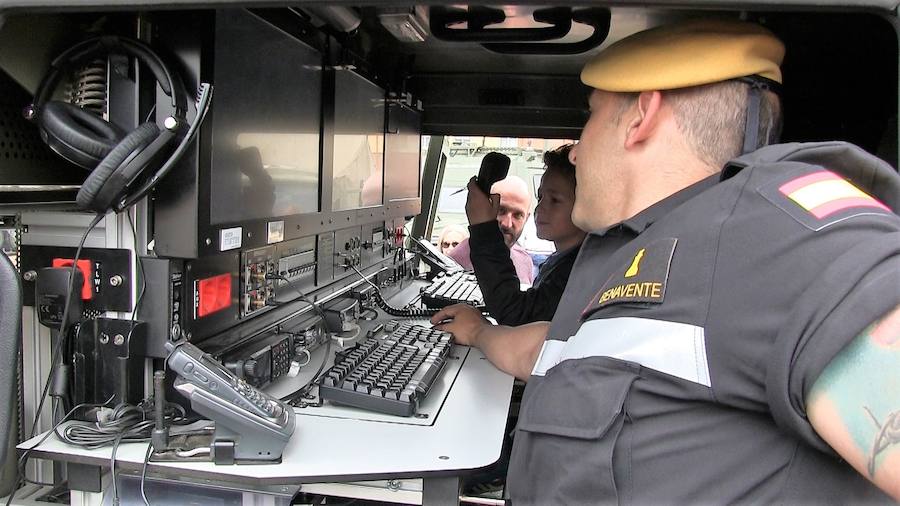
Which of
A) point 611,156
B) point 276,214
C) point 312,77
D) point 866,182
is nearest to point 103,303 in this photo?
point 276,214

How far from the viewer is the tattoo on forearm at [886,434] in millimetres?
577

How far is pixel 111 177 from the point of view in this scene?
98cm

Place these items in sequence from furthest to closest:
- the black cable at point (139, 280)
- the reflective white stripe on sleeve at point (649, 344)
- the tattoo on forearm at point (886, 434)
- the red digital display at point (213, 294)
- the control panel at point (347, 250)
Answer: the control panel at point (347, 250), the red digital display at point (213, 294), the black cable at point (139, 280), the reflective white stripe on sleeve at point (649, 344), the tattoo on forearm at point (886, 434)

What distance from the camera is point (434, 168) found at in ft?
13.7

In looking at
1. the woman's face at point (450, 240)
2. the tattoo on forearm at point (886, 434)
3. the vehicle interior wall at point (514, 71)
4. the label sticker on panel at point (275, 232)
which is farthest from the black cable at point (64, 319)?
the woman's face at point (450, 240)

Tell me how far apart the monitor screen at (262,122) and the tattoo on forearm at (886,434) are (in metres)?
1.09

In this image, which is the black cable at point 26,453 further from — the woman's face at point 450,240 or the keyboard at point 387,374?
the woman's face at point 450,240

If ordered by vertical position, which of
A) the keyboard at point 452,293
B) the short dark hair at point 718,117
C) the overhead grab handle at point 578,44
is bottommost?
the keyboard at point 452,293

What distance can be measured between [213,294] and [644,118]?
3.09 ft

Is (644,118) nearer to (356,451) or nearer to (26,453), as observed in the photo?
(356,451)

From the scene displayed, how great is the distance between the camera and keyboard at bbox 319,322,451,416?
1.24 meters

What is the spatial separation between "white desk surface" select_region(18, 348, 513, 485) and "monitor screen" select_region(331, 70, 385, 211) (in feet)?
2.81

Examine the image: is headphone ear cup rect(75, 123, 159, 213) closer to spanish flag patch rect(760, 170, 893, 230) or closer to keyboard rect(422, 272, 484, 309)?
spanish flag patch rect(760, 170, 893, 230)

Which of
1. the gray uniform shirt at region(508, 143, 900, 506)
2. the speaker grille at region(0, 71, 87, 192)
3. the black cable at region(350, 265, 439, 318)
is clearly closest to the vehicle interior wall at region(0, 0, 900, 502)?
the speaker grille at region(0, 71, 87, 192)
